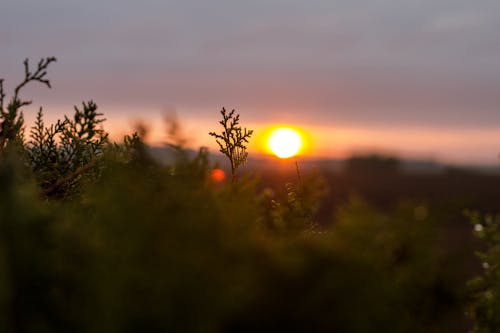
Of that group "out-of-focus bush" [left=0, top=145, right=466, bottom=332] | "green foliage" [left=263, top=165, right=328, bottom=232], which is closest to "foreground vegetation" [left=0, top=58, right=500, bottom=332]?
"out-of-focus bush" [left=0, top=145, right=466, bottom=332]

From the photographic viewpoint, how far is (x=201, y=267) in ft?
3.56

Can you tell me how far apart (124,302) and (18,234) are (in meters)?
0.28

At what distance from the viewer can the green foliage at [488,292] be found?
1714 mm

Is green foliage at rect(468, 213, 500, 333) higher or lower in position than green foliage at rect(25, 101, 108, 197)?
lower

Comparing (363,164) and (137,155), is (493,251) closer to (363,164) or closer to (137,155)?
(137,155)

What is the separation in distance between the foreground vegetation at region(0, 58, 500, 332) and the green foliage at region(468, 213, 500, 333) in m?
0.31

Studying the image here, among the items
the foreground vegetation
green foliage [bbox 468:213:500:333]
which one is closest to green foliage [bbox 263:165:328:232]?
the foreground vegetation

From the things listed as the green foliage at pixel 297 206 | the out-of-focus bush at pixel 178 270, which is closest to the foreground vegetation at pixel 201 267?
the out-of-focus bush at pixel 178 270

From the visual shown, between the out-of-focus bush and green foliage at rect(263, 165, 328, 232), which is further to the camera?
green foliage at rect(263, 165, 328, 232)

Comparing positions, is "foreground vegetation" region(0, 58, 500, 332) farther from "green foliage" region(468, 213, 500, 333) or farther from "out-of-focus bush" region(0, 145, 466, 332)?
"green foliage" region(468, 213, 500, 333)

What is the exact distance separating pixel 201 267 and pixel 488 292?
3.47ft

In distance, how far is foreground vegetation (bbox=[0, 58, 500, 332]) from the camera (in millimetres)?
1079

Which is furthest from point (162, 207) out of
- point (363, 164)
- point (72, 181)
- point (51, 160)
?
point (363, 164)

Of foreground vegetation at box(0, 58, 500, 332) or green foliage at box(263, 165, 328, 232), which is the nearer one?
foreground vegetation at box(0, 58, 500, 332)
